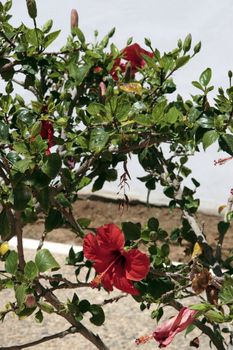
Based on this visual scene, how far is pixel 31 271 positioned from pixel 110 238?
0.16 m

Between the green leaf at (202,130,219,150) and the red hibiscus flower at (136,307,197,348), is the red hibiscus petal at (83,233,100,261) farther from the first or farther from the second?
the green leaf at (202,130,219,150)

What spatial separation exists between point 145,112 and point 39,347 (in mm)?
1393

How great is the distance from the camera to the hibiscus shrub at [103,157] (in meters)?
1.49

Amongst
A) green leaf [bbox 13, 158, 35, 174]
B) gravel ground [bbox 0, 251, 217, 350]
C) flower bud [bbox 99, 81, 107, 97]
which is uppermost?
flower bud [bbox 99, 81, 107, 97]

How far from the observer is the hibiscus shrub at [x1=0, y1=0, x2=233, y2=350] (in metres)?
1.49

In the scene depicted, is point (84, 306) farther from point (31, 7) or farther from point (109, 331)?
point (109, 331)

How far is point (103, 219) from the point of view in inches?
171

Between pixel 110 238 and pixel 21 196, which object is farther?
pixel 110 238

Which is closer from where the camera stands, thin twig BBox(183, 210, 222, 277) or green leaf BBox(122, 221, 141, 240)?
green leaf BBox(122, 221, 141, 240)

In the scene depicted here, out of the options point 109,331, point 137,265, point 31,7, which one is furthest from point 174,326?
point 109,331

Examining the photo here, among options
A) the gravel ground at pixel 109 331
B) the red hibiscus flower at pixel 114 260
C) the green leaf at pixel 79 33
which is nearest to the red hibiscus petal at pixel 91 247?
the red hibiscus flower at pixel 114 260

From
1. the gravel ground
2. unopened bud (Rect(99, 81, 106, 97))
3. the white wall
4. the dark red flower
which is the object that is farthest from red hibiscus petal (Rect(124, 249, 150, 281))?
the white wall

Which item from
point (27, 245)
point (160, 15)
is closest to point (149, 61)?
point (27, 245)

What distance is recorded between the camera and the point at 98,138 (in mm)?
1488
